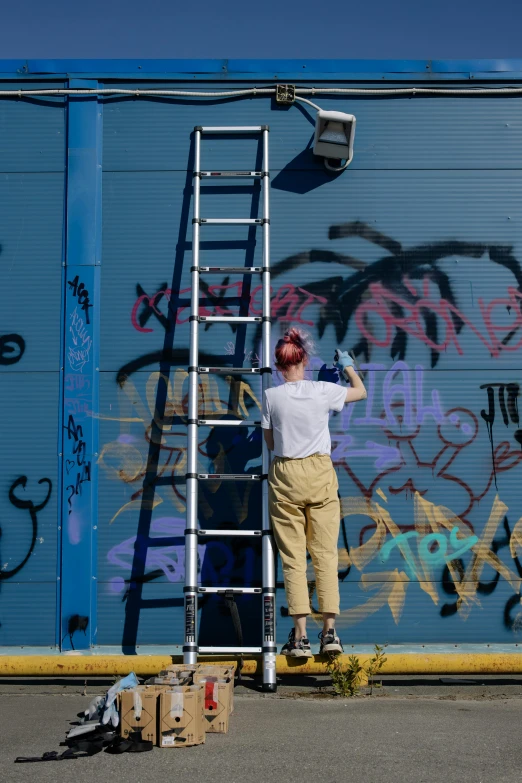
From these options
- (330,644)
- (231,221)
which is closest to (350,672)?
(330,644)

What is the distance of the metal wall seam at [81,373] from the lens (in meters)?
5.62

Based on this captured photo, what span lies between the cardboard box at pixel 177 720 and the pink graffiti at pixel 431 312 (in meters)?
2.95

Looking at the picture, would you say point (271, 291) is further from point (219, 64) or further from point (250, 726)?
point (250, 726)

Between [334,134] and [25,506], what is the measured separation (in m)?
3.27

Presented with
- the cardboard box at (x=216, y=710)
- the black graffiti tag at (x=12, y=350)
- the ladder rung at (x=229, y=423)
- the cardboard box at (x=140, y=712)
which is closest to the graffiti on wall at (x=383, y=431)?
the ladder rung at (x=229, y=423)

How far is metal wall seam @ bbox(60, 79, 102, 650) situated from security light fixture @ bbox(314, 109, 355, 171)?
5.12 ft

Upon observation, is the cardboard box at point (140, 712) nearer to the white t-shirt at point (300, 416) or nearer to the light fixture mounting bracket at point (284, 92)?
the white t-shirt at point (300, 416)

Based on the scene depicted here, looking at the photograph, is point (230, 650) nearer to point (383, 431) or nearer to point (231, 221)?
point (383, 431)

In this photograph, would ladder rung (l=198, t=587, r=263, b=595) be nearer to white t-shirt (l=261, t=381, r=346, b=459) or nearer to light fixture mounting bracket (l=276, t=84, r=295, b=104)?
white t-shirt (l=261, t=381, r=346, b=459)

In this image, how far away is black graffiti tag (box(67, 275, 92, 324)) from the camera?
5.89 metres

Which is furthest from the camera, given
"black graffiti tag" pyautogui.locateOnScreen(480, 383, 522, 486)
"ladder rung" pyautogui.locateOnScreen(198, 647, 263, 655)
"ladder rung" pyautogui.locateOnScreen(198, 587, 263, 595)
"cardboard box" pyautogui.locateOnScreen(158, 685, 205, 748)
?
"black graffiti tag" pyautogui.locateOnScreen(480, 383, 522, 486)

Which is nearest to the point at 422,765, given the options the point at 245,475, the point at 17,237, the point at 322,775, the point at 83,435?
the point at 322,775

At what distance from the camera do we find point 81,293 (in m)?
5.91

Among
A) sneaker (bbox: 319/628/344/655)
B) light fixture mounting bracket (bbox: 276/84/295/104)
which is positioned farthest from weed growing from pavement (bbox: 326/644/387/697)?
light fixture mounting bracket (bbox: 276/84/295/104)
